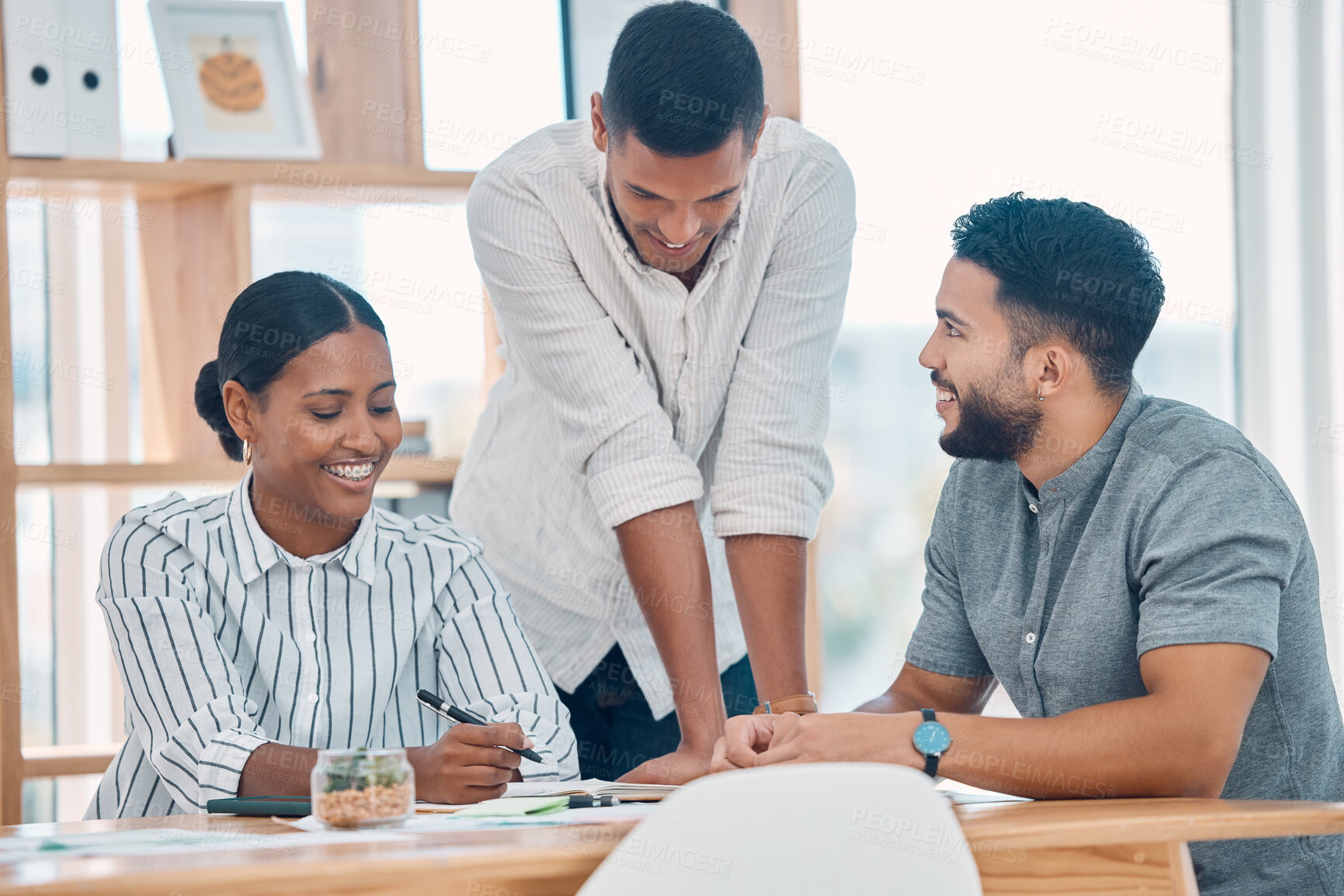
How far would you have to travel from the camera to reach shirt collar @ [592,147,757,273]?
70.1 inches

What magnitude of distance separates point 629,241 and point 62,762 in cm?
153

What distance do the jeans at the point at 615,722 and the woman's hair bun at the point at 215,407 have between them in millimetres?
588

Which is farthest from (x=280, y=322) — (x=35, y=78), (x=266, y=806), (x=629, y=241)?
(x=35, y=78)

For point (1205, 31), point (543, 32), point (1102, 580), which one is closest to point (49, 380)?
point (543, 32)

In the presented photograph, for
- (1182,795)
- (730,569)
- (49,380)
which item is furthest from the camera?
(49,380)

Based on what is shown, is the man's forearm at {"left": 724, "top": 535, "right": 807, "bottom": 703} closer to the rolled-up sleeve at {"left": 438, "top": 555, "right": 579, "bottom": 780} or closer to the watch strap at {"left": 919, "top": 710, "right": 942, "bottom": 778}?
the rolled-up sleeve at {"left": 438, "top": 555, "right": 579, "bottom": 780}

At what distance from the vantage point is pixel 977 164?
3014mm

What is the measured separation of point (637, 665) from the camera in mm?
1872

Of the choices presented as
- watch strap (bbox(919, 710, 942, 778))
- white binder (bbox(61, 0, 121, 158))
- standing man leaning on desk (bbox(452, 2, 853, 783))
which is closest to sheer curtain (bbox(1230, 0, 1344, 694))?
standing man leaning on desk (bbox(452, 2, 853, 783))

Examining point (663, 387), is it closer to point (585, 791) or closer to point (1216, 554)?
point (585, 791)

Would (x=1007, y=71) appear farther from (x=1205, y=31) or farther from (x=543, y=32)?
(x=543, y=32)

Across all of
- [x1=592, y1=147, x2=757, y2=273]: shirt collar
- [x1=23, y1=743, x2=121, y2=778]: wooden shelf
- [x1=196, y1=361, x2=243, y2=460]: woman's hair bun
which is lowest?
[x1=23, y1=743, x2=121, y2=778]: wooden shelf

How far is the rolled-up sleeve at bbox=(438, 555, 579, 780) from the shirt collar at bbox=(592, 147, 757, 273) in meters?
0.48

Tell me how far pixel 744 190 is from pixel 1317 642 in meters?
0.92
